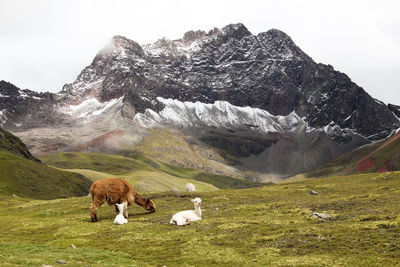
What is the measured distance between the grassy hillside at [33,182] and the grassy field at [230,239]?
88793 mm

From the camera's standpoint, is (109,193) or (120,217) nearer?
(120,217)

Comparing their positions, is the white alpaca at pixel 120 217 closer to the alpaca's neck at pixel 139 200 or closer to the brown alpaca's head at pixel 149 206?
the alpaca's neck at pixel 139 200

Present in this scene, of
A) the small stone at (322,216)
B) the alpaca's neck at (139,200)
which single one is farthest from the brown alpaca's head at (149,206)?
the small stone at (322,216)

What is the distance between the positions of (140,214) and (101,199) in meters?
6.56

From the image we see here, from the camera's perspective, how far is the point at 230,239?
24016 mm

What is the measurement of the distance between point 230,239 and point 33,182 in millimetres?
127520

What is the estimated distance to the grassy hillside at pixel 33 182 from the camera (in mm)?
117750

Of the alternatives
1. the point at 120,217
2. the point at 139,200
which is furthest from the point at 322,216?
the point at 139,200

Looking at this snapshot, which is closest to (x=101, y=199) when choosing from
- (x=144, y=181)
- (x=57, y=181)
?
(x=57, y=181)

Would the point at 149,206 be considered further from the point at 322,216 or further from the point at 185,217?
the point at 322,216

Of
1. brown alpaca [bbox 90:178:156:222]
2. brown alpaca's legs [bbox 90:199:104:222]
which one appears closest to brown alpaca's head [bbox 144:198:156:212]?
brown alpaca [bbox 90:178:156:222]

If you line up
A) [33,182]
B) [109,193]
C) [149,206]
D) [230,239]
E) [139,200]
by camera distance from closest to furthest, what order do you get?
1. [230,239]
2. [109,193]
3. [139,200]
4. [149,206]
5. [33,182]

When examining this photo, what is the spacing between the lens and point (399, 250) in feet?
59.3

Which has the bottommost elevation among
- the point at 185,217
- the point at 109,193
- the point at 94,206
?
the point at 185,217
